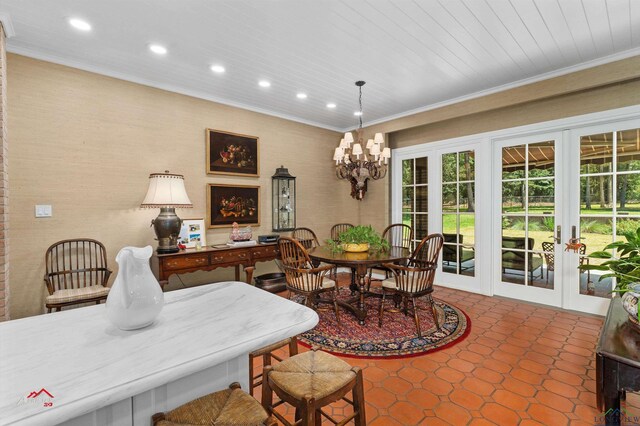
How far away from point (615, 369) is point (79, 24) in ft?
13.6

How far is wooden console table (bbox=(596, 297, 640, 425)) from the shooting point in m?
1.36

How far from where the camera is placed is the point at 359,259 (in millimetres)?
3143

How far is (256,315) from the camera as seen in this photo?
129cm

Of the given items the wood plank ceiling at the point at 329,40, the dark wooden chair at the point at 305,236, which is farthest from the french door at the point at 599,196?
the dark wooden chair at the point at 305,236

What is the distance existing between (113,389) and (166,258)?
2744mm

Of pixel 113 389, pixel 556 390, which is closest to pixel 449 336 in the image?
pixel 556 390

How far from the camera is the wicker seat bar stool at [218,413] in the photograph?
3.29 feet

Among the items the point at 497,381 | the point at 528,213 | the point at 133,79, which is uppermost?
the point at 133,79

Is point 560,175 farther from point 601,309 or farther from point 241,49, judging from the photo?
point 241,49

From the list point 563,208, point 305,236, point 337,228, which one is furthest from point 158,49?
point 563,208

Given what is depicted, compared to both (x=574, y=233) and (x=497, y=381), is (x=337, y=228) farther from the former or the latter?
(x=497, y=381)

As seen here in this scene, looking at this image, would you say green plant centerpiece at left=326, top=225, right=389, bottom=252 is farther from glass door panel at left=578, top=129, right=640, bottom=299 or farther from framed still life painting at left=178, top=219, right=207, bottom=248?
glass door panel at left=578, top=129, right=640, bottom=299

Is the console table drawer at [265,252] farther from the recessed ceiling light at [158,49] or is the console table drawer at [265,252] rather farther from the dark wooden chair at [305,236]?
the recessed ceiling light at [158,49]

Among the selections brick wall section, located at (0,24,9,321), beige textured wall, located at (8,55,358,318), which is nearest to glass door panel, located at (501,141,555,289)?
beige textured wall, located at (8,55,358,318)
